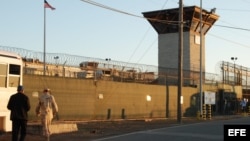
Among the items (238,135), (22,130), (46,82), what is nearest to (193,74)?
(46,82)

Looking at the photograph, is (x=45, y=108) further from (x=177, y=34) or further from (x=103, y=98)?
(x=177, y=34)

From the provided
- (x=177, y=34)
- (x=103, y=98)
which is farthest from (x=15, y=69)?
(x=177, y=34)

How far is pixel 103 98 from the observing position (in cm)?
3344

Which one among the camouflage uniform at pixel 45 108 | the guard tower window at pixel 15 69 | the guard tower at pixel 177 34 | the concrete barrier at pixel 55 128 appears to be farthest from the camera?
the guard tower at pixel 177 34

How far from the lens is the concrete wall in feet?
94.1

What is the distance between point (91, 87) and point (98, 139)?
1383cm

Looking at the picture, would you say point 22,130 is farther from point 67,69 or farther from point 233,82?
point 233,82

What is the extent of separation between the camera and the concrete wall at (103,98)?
28.7 meters

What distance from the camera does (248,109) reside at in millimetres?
Answer: 51219

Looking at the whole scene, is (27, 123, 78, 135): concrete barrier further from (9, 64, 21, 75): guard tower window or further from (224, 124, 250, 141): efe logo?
(224, 124, 250, 141): efe logo

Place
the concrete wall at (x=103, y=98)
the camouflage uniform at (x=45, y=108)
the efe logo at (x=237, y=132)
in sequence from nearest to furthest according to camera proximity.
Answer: the efe logo at (x=237, y=132), the camouflage uniform at (x=45, y=108), the concrete wall at (x=103, y=98)

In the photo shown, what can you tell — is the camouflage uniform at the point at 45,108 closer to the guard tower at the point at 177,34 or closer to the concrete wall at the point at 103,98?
the concrete wall at the point at 103,98

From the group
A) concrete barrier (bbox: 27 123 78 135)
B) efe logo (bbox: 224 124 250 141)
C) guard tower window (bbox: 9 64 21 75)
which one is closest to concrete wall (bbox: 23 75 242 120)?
concrete barrier (bbox: 27 123 78 135)

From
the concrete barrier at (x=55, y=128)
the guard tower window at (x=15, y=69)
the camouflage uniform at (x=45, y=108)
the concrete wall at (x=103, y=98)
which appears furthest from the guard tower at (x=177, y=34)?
the camouflage uniform at (x=45, y=108)
